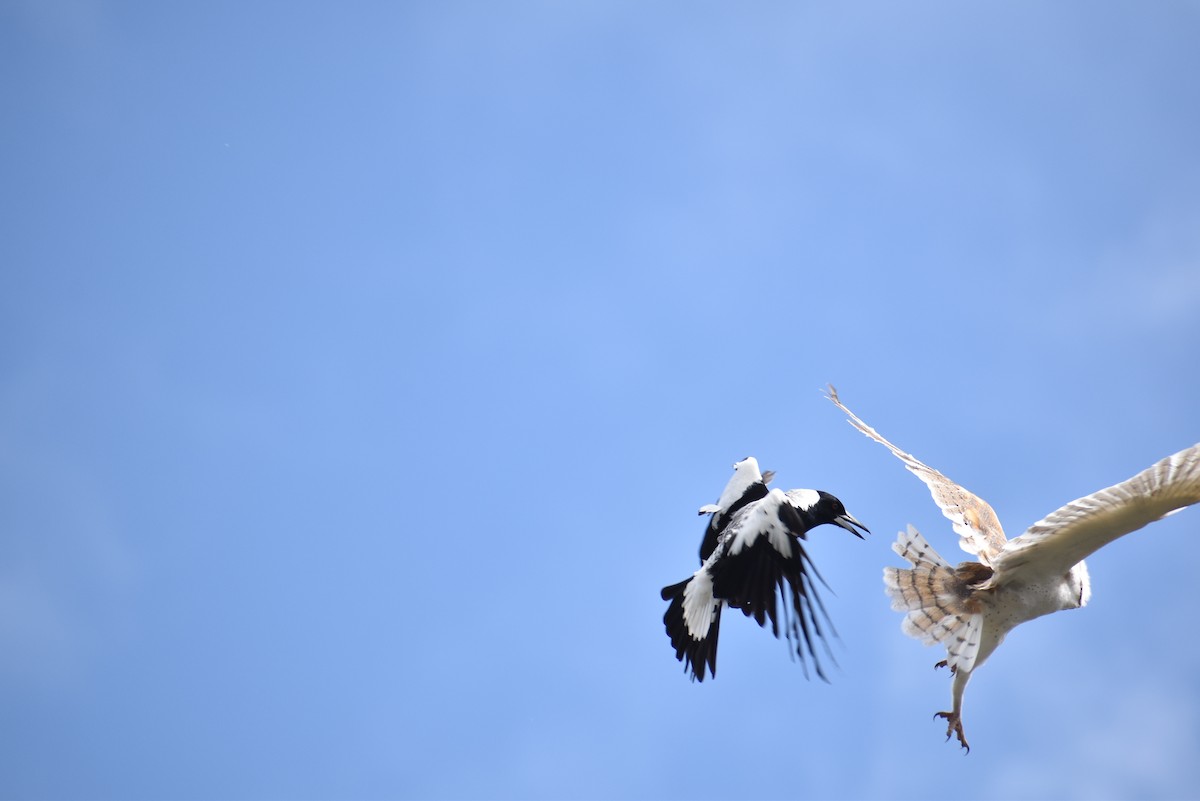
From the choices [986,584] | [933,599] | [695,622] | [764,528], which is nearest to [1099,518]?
[986,584]

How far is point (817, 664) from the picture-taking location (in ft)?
20.9

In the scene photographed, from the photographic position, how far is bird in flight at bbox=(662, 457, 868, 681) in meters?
6.81

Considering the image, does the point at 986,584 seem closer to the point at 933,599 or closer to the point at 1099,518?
the point at 933,599

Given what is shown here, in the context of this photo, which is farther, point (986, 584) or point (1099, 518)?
point (986, 584)

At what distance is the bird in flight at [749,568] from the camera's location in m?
6.81

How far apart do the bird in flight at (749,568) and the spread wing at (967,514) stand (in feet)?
2.03

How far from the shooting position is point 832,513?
7824 mm

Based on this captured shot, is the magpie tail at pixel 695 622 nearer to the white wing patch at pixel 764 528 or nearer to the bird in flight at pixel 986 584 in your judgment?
the white wing patch at pixel 764 528

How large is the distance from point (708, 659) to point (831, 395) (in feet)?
8.90

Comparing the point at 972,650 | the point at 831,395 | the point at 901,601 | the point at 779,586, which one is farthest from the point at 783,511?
the point at 831,395

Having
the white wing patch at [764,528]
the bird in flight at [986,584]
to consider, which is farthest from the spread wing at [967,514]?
the white wing patch at [764,528]

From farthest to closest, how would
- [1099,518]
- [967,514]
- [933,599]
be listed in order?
1. [967,514]
2. [933,599]
3. [1099,518]

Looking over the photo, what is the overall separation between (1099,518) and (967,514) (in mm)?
1281

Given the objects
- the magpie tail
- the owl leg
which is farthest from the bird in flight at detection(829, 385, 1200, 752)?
the magpie tail
